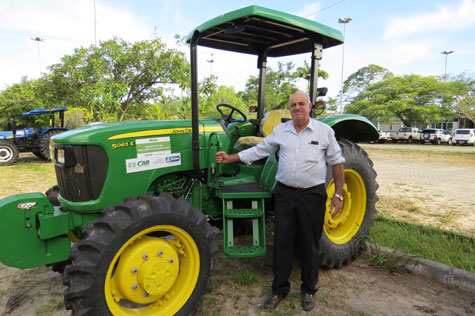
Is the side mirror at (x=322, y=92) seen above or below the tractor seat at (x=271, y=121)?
above

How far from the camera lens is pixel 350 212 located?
3836 millimetres

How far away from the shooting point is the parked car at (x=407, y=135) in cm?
2977

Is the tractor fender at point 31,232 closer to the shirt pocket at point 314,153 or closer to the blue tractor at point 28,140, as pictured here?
the shirt pocket at point 314,153

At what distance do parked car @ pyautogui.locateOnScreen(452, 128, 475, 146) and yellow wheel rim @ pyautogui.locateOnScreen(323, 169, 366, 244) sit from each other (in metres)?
27.4

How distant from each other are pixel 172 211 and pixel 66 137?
40.6 inches

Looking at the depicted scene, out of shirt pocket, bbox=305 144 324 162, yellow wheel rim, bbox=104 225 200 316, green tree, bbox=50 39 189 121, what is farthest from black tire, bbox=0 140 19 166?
shirt pocket, bbox=305 144 324 162

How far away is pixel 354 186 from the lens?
3.81 m

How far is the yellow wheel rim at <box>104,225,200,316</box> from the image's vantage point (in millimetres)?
2309

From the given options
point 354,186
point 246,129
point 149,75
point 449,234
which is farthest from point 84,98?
point 449,234

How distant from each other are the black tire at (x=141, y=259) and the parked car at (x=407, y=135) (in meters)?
31.7

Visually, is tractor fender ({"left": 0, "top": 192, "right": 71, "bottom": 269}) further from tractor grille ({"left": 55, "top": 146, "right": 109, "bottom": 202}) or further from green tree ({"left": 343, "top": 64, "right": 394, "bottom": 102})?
green tree ({"left": 343, "top": 64, "right": 394, "bottom": 102})

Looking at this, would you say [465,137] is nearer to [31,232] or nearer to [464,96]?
[464,96]

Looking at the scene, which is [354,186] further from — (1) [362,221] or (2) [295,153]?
(2) [295,153]

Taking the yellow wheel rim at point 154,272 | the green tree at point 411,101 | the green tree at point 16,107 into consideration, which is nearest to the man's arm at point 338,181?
the yellow wheel rim at point 154,272
